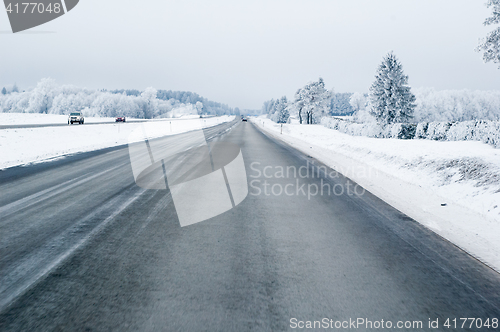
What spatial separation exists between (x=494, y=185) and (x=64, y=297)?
27.4 ft

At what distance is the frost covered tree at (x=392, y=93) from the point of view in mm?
43531

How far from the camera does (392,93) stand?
143 feet

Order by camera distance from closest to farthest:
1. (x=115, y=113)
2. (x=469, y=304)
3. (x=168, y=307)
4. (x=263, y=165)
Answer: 1. (x=168, y=307)
2. (x=469, y=304)
3. (x=263, y=165)
4. (x=115, y=113)

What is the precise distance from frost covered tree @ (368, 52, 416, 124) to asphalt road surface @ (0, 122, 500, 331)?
43.5 m

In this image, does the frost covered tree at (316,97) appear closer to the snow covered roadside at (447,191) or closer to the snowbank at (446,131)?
the snowbank at (446,131)

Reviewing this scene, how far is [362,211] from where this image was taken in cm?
541

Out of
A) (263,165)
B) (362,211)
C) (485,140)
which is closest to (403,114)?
(485,140)

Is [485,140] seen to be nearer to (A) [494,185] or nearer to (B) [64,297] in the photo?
(A) [494,185]

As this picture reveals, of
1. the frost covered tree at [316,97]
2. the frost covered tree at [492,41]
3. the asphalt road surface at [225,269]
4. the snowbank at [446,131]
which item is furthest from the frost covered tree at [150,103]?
the asphalt road surface at [225,269]

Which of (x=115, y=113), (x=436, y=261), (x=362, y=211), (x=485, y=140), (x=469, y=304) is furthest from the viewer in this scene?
(x=115, y=113)

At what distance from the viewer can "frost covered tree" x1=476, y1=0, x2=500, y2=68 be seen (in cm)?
1280

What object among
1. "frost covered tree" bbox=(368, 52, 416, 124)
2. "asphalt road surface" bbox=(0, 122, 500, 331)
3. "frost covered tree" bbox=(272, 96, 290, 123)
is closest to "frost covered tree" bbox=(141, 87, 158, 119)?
"frost covered tree" bbox=(272, 96, 290, 123)

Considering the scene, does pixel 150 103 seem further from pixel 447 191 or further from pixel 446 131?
pixel 447 191

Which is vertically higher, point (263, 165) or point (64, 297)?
point (64, 297)
